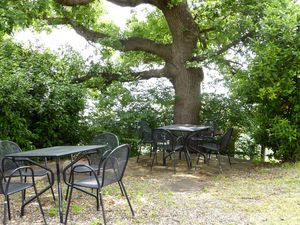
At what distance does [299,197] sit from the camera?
4.81 meters

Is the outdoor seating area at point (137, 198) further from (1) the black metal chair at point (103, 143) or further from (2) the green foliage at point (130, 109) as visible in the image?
(2) the green foliage at point (130, 109)

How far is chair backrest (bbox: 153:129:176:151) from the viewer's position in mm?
7014

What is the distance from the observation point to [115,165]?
402 cm

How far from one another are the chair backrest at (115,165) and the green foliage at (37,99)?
3.88 metres

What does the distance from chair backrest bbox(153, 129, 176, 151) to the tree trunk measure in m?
2.27

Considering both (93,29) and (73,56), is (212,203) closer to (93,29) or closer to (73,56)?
(73,56)

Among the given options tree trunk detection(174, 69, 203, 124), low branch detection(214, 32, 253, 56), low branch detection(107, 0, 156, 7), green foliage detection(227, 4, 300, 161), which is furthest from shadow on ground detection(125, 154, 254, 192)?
low branch detection(107, 0, 156, 7)

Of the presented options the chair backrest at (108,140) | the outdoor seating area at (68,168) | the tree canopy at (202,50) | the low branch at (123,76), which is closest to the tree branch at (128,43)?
the tree canopy at (202,50)

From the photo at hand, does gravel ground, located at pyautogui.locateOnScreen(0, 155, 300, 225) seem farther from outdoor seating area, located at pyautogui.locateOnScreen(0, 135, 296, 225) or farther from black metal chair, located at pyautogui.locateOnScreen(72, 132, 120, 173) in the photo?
black metal chair, located at pyautogui.locateOnScreen(72, 132, 120, 173)

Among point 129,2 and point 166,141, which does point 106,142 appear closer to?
point 166,141

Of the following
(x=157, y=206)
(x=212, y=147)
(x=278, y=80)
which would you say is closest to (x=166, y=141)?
(x=212, y=147)

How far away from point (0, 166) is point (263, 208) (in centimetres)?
312

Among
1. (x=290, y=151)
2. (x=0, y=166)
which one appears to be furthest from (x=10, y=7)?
(x=290, y=151)

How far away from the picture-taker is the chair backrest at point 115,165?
392cm
